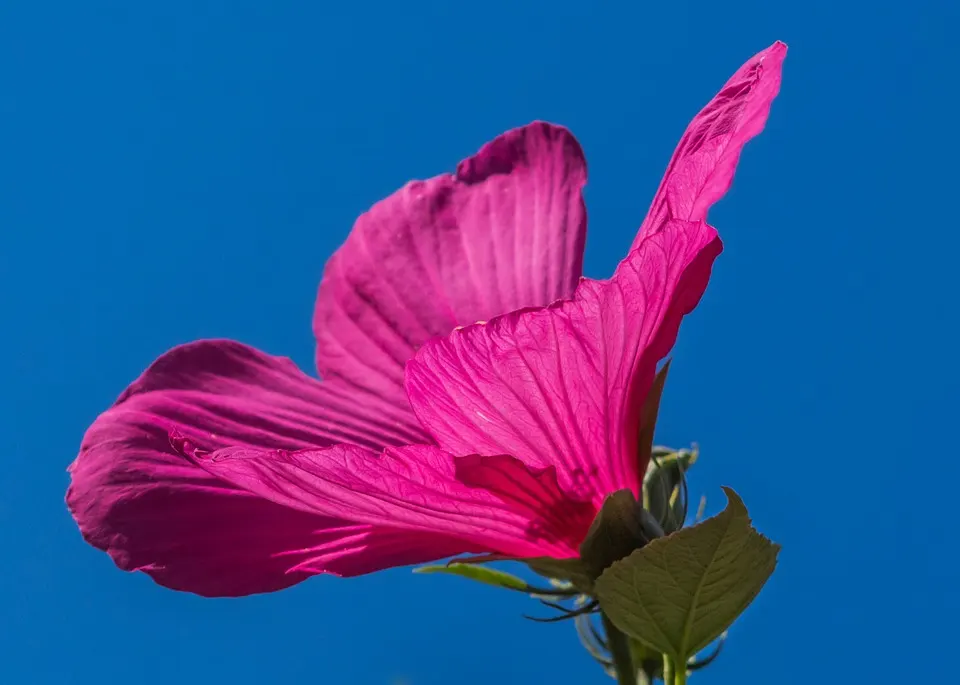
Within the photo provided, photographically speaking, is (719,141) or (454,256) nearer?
(719,141)

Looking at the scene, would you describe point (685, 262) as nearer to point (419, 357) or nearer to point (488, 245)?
point (419, 357)

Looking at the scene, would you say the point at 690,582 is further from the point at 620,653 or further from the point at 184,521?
the point at 184,521

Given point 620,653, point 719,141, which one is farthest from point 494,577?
point 719,141

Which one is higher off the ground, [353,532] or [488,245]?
[488,245]

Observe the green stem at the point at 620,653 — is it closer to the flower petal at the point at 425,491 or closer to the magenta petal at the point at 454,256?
the flower petal at the point at 425,491

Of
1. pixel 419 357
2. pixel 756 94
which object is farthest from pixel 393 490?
pixel 756 94

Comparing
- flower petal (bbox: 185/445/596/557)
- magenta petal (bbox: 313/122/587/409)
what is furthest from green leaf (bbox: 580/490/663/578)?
magenta petal (bbox: 313/122/587/409)

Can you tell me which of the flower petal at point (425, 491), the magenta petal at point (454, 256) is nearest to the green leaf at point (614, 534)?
the flower petal at point (425, 491)
